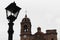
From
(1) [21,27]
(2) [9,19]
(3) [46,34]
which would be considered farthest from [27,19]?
(2) [9,19]

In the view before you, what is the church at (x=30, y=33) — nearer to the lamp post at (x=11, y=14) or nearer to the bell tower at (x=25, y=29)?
the bell tower at (x=25, y=29)

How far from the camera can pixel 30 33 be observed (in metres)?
47.3

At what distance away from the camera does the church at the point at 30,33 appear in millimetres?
46475

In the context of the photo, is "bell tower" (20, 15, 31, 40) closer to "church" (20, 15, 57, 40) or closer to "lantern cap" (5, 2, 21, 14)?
"church" (20, 15, 57, 40)

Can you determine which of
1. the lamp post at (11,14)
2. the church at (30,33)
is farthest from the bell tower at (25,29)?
the lamp post at (11,14)

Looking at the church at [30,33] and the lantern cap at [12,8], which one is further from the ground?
the lantern cap at [12,8]

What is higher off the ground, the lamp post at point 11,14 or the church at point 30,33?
the lamp post at point 11,14

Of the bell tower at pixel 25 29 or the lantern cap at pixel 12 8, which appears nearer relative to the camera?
the lantern cap at pixel 12 8

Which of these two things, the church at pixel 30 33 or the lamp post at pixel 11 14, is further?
the church at pixel 30 33

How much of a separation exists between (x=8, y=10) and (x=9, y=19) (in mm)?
398

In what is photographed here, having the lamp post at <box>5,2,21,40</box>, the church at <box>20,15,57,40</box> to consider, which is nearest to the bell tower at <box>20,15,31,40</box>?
the church at <box>20,15,57,40</box>

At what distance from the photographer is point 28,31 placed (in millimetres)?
46344

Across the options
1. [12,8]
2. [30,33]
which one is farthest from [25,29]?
Answer: [12,8]

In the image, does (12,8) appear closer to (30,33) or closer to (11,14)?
(11,14)
